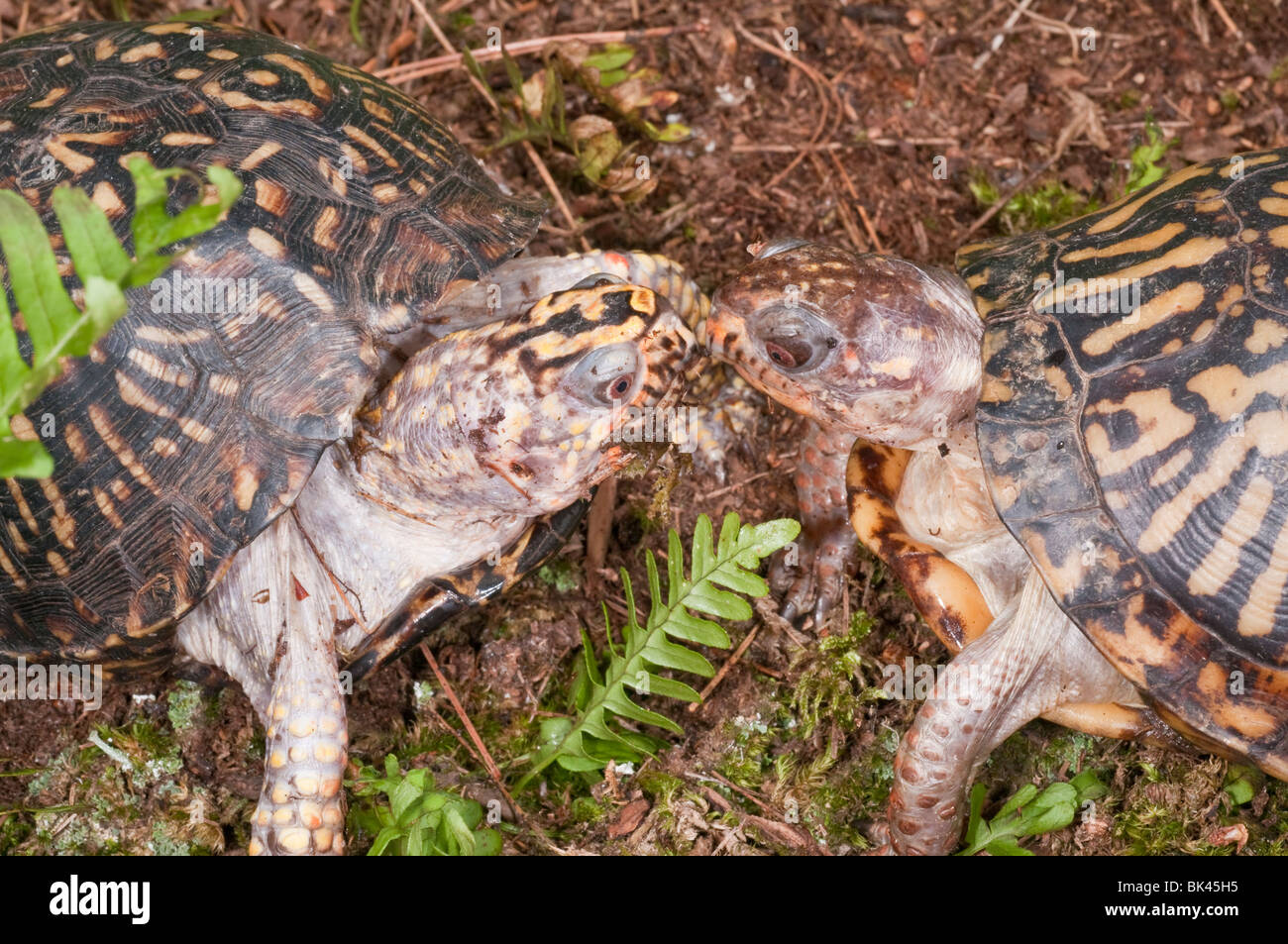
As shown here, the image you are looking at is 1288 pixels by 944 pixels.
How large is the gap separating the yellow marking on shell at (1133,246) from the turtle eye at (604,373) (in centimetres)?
130

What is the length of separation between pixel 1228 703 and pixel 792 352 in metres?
1.44

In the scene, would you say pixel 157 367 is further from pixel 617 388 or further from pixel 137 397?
pixel 617 388

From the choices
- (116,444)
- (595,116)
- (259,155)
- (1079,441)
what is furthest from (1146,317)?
(116,444)

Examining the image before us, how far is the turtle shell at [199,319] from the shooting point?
9.20 ft

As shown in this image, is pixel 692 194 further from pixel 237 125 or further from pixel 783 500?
pixel 237 125

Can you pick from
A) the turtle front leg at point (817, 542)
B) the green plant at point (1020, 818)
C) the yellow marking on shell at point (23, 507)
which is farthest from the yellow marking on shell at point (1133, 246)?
the yellow marking on shell at point (23, 507)

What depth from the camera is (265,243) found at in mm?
2893

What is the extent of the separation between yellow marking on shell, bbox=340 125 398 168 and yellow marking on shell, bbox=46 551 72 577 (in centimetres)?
145

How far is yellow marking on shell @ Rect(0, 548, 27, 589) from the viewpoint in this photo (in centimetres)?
301

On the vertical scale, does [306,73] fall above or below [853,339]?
above

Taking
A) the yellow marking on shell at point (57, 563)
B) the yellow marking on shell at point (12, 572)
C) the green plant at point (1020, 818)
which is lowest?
the green plant at point (1020, 818)

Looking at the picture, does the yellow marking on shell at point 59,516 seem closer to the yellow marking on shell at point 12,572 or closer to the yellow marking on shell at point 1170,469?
the yellow marking on shell at point 12,572

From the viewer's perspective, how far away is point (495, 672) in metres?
3.56
